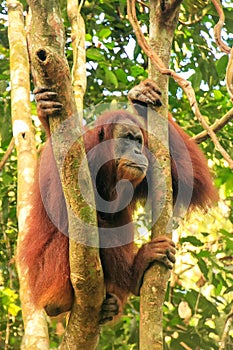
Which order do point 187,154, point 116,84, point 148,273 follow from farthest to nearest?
point 116,84
point 187,154
point 148,273

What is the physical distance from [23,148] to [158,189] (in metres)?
1.55

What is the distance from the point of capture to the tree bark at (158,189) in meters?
2.57

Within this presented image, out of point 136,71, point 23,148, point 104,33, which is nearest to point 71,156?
point 23,148

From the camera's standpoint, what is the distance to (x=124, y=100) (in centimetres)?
530

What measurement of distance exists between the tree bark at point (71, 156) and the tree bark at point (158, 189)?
0.85ft

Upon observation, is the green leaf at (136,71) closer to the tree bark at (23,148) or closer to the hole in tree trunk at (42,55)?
the tree bark at (23,148)

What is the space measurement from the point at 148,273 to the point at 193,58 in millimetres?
3025

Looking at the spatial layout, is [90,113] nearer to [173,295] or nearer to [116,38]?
[116,38]

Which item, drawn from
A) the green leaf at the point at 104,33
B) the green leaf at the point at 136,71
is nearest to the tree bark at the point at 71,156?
the green leaf at the point at 104,33

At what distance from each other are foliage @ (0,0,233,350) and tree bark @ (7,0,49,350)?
0.42 meters

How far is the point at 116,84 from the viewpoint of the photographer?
4992 millimetres

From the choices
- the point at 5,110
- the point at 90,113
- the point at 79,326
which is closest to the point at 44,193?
the point at 79,326

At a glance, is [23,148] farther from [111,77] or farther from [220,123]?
[220,123]

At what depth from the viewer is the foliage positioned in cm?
479
